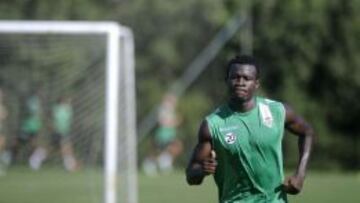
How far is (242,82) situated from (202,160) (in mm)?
568

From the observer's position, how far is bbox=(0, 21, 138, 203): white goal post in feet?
46.7

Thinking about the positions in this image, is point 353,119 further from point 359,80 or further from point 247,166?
point 247,166

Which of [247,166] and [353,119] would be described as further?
[353,119]

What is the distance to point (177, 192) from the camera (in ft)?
61.3

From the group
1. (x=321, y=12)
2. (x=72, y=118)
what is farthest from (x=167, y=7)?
(x=72, y=118)

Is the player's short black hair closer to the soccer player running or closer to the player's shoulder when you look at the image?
the soccer player running

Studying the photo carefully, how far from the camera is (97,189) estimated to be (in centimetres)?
2000

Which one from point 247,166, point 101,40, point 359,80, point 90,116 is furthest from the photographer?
point 359,80

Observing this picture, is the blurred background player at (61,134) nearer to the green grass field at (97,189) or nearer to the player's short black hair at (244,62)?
the green grass field at (97,189)

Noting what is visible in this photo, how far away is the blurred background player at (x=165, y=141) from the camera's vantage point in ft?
95.9

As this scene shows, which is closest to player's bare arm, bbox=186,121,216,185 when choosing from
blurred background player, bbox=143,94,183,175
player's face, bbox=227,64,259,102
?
player's face, bbox=227,64,259,102

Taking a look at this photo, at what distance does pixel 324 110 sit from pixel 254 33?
306 centimetres

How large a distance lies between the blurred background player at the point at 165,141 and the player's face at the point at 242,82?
21.5 metres

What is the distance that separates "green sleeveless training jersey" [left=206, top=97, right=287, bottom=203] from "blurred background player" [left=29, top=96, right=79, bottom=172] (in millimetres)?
10845
